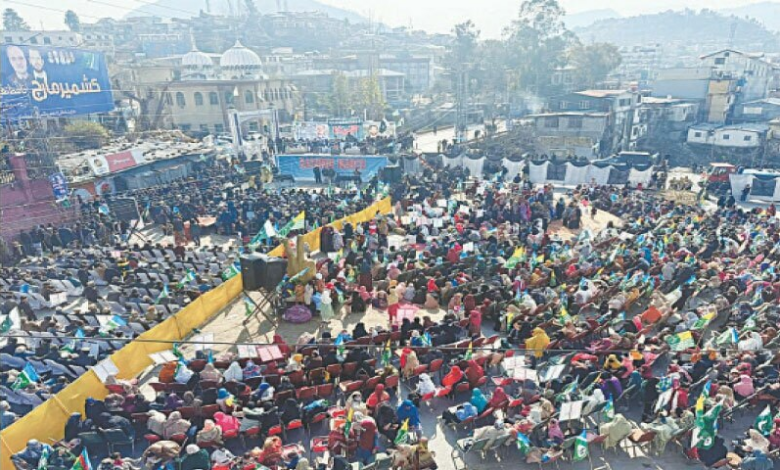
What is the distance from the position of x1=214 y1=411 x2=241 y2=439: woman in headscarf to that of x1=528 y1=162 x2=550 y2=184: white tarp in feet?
93.9

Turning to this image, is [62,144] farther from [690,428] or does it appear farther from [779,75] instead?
[779,75]

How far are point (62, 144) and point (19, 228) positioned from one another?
50.3 feet

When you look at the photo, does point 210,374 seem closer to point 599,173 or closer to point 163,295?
point 163,295

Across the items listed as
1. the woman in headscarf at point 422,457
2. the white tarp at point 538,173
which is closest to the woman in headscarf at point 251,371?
the woman in headscarf at point 422,457

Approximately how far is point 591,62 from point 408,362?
246 ft

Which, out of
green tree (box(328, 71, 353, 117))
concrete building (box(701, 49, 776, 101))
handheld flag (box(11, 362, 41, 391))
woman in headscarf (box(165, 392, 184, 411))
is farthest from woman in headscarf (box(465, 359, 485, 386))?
concrete building (box(701, 49, 776, 101))

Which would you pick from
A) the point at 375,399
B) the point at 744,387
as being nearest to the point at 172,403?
the point at 375,399

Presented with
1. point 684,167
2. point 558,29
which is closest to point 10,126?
point 684,167

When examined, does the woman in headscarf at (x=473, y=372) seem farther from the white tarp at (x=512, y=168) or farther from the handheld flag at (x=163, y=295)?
Answer: the white tarp at (x=512, y=168)

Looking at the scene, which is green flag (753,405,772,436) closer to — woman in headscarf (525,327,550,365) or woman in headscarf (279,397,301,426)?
woman in headscarf (525,327,550,365)

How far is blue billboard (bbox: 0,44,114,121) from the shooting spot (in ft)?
88.0

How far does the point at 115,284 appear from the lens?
55.6ft

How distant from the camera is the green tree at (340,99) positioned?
238 feet

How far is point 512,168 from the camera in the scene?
114 feet
